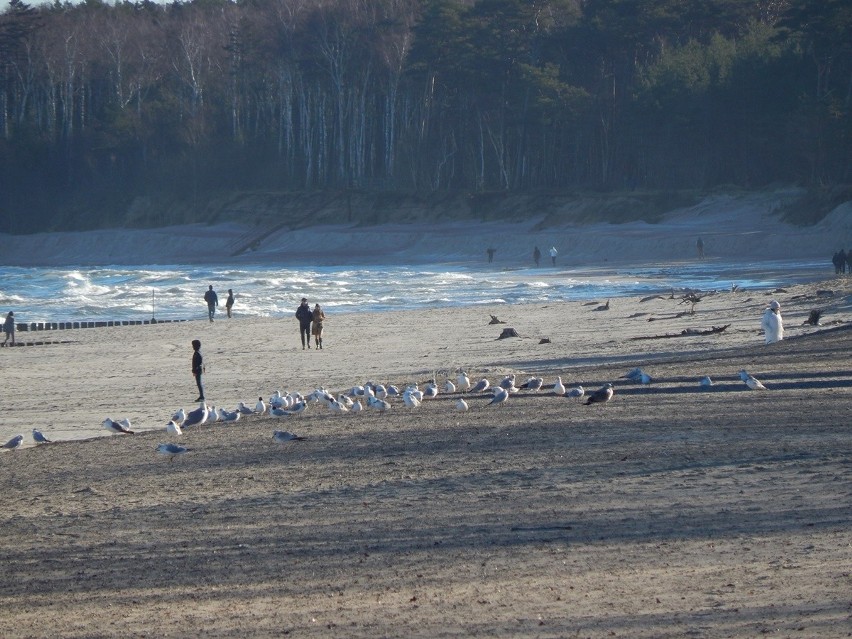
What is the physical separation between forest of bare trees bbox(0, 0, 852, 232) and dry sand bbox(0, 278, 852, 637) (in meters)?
43.3

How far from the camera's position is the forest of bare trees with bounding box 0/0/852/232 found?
192ft

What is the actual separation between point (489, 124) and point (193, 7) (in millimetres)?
35689

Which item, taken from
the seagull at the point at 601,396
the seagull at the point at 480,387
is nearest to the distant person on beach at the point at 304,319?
the seagull at the point at 480,387

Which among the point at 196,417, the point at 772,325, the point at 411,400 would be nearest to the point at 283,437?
the point at 196,417

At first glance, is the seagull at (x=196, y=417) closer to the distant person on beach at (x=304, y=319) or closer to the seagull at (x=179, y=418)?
the seagull at (x=179, y=418)

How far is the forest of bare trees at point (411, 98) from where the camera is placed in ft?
192

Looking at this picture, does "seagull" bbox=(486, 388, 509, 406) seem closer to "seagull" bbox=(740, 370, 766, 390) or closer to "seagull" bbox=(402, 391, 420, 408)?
"seagull" bbox=(402, 391, 420, 408)

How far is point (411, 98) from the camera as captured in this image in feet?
252

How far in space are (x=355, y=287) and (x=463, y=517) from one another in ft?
114

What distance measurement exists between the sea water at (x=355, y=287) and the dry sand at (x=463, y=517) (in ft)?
64.7

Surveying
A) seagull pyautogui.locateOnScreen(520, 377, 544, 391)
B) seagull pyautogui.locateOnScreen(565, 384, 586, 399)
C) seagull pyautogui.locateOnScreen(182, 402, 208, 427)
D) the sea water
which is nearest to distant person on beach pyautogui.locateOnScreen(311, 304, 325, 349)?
seagull pyautogui.locateOnScreen(520, 377, 544, 391)

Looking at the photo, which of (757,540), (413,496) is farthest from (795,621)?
(413,496)

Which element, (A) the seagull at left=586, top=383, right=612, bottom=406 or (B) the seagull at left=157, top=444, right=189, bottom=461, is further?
(A) the seagull at left=586, top=383, right=612, bottom=406

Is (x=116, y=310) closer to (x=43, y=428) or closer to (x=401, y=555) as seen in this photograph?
(x=43, y=428)
